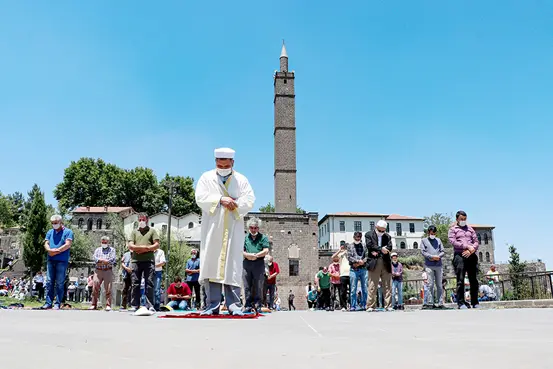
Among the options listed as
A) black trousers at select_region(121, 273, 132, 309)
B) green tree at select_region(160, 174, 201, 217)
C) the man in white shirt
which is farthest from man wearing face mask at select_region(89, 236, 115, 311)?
Result: green tree at select_region(160, 174, 201, 217)

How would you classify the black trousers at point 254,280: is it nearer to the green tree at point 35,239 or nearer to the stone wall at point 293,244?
the green tree at point 35,239

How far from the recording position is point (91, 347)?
9.24 ft

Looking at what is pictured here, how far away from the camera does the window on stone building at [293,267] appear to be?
53438mm

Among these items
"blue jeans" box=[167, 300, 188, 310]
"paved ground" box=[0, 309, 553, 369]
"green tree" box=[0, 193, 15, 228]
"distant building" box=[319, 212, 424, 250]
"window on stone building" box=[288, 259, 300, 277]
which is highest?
"green tree" box=[0, 193, 15, 228]

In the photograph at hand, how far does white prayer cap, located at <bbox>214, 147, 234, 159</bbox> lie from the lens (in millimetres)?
6645

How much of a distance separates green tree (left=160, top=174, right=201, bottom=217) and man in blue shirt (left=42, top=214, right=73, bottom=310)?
5689 cm

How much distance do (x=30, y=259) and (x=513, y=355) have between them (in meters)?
40.3

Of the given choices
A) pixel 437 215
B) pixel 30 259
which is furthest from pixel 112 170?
pixel 437 215

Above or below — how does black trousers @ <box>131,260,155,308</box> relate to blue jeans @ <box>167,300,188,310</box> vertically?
above

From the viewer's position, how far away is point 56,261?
31.2ft

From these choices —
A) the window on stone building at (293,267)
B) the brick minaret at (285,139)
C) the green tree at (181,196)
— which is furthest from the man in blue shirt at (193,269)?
the green tree at (181,196)

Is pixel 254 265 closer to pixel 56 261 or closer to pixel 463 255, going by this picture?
pixel 56 261

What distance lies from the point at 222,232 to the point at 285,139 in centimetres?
5424

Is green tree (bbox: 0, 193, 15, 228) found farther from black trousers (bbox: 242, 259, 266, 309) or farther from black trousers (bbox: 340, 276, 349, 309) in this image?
black trousers (bbox: 242, 259, 266, 309)
